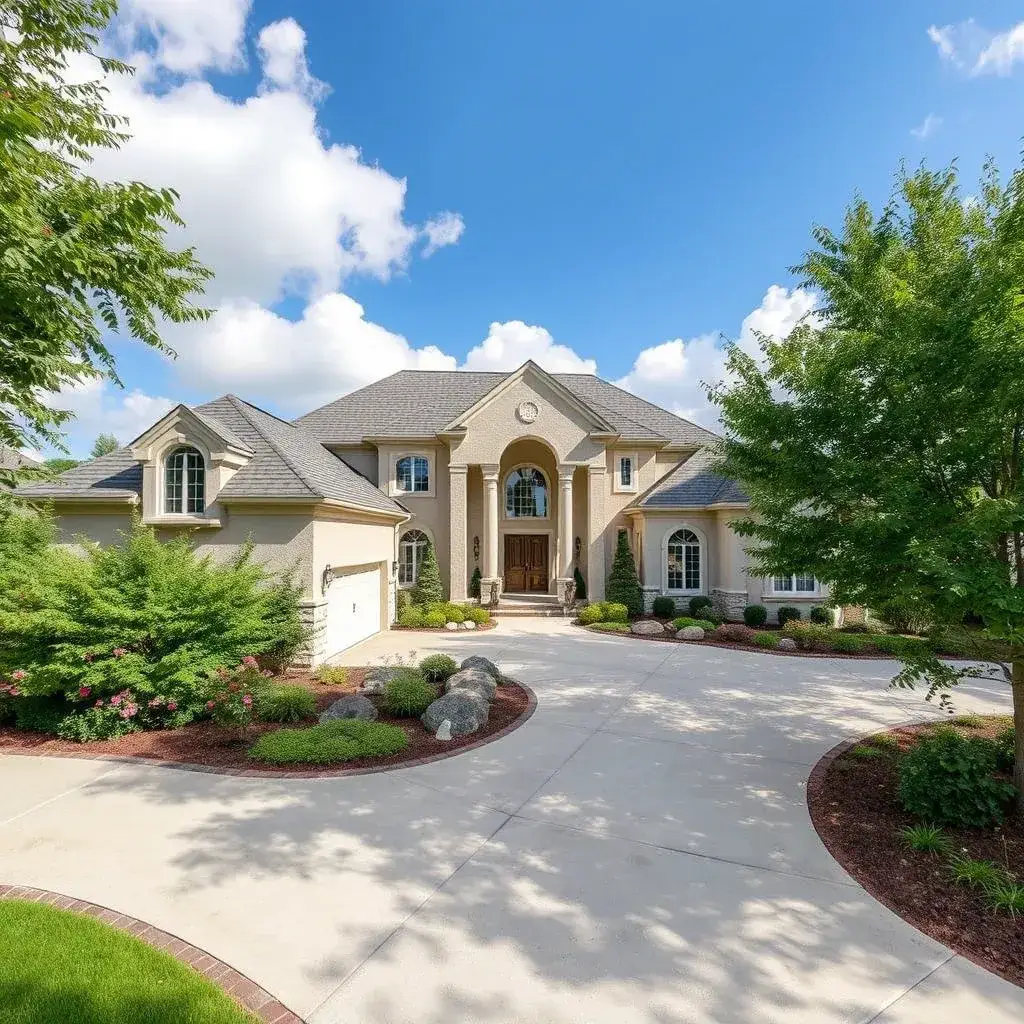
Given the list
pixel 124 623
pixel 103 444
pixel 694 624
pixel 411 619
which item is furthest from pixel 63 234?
pixel 103 444

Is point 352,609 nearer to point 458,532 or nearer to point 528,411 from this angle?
point 458,532

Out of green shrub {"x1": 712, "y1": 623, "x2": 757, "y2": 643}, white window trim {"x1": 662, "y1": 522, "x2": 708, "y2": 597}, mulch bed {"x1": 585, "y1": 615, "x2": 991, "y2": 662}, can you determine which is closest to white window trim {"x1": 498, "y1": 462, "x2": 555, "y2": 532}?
white window trim {"x1": 662, "y1": 522, "x2": 708, "y2": 597}

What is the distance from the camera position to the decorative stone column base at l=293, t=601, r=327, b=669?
1142 cm

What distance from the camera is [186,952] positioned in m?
3.51

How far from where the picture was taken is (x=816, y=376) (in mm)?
5750

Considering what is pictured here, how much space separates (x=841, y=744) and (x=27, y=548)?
14.4 meters

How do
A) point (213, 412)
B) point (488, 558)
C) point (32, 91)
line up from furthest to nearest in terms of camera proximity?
1. point (488, 558)
2. point (213, 412)
3. point (32, 91)

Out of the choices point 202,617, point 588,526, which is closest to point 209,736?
point 202,617

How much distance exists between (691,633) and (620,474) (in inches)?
320

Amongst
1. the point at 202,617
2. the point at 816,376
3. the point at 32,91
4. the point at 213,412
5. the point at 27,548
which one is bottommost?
the point at 202,617

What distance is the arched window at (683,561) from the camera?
1941cm

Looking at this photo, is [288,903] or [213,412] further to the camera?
[213,412]

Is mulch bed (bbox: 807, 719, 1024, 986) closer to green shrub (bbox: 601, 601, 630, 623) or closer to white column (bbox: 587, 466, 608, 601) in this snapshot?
green shrub (bbox: 601, 601, 630, 623)

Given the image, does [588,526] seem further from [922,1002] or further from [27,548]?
[922,1002]
